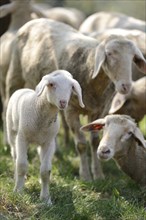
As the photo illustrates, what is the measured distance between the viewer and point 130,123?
7195 mm

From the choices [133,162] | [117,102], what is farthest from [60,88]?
[117,102]

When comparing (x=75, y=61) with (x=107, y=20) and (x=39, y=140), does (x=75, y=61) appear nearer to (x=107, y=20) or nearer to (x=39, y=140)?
(x=39, y=140)

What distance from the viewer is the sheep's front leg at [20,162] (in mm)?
6719

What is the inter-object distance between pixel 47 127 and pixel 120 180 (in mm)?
1538

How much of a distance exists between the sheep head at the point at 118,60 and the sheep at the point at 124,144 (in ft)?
1.58

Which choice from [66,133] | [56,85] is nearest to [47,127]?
[56,85]

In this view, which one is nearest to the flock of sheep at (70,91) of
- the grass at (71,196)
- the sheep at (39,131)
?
the sheep at (39,131)

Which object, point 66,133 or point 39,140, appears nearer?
point 39,140

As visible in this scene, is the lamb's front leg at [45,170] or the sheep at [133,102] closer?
the lamb's front leg at [45,170]

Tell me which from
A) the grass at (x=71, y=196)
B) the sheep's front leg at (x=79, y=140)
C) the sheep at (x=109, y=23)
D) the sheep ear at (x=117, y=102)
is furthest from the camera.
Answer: the sheep at (x=109, y=23)

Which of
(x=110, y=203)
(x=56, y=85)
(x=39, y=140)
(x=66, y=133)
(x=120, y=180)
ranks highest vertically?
(x=56, y=85)

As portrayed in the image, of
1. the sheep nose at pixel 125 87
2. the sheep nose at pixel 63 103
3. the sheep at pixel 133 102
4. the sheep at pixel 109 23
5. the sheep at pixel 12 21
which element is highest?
the sheep nose at pixel 63 103

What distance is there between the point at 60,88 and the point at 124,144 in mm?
1354

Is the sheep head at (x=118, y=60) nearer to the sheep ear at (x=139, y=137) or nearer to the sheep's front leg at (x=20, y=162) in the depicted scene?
the sheep ear at (x=139, y=137)
